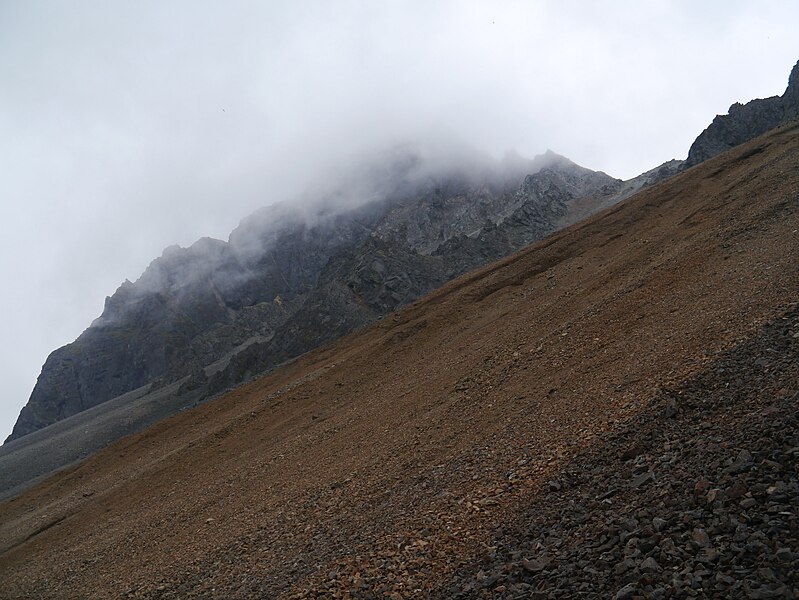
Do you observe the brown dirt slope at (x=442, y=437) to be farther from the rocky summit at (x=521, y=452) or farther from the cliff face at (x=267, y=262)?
the cliff face at (x=267, y=262)

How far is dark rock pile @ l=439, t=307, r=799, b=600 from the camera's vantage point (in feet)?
17.9

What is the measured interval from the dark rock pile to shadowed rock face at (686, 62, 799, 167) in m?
80.7

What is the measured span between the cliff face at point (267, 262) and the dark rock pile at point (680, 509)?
80.3 meters

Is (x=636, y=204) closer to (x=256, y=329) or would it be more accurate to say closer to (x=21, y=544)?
(x=21, y=544)

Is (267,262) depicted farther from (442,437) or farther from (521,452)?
(521,452)

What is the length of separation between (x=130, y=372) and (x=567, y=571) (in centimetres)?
17106

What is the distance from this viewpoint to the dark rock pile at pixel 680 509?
17.9 feet

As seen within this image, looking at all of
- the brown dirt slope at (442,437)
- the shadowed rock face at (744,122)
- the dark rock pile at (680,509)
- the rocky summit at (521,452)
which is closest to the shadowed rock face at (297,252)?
the shadowed rock face at (744,122)

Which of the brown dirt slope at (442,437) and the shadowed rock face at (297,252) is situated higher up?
the shadowed rock face at (297,252)

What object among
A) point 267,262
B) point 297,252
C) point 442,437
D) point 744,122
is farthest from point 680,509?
point 267,262

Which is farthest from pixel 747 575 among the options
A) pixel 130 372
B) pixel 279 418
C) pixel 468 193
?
pixel 130 372

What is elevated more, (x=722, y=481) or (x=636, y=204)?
(x=636, y=204)

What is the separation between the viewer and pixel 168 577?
12.3m

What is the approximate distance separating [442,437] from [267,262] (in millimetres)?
163880
